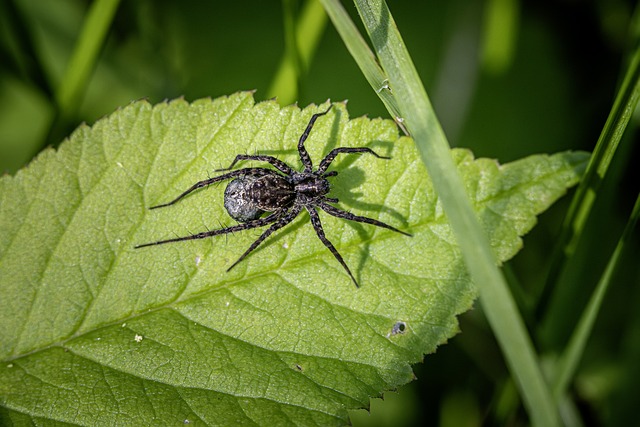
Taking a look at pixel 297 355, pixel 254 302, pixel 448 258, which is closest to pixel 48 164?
pixel 254 302

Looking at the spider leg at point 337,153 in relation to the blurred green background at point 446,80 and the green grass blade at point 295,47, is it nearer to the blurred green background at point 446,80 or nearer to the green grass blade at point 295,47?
the green grass blade at point 295,47

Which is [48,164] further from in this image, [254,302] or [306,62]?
[306,62]

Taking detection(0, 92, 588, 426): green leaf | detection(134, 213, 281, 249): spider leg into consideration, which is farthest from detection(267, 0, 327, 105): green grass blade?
detection(134, 213, 281, 249): spider leg

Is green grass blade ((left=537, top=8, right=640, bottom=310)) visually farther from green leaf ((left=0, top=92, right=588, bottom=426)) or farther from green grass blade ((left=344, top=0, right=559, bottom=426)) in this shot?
green grass blade ((left=344, top=0, right=559, bottom=426))

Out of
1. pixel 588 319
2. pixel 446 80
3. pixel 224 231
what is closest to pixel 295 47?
pixel 224 231

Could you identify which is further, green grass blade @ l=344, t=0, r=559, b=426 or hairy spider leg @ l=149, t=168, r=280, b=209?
hairy spider leg @ l=149, t=168, r=280, b=209
